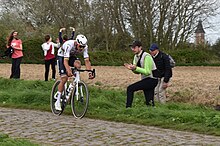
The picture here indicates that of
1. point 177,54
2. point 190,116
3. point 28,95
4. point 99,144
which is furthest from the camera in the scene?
point 177,54

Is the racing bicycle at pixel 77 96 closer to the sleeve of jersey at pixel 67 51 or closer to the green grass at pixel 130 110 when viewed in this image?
the green grass at pixel 130 110

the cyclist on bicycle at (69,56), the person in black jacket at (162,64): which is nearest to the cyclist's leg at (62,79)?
the cyclist on bicycle at (69,56)

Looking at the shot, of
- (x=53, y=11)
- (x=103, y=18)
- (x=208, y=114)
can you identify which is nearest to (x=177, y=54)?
(x=103, y=18)

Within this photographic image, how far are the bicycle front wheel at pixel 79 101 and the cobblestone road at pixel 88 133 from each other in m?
0.19

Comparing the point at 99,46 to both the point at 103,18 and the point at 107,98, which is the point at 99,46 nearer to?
the point at 103,18

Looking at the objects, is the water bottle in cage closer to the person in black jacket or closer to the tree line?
the person in black jacket

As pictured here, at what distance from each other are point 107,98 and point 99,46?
143ft

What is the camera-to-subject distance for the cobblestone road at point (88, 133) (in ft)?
27.0

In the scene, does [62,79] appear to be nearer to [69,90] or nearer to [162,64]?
[69,90]

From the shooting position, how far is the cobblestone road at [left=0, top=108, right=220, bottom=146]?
8242mm

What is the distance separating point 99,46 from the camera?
5794 centimetres

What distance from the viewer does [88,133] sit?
913cm

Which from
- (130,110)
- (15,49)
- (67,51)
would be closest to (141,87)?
(130,110)

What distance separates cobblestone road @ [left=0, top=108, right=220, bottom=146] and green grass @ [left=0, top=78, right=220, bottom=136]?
51 cm
